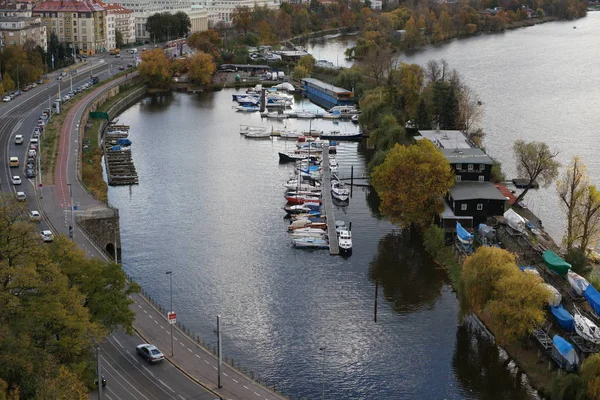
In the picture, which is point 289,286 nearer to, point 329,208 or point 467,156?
point 329,208

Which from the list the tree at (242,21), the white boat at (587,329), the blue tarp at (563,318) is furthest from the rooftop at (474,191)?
the tree at (242,21)

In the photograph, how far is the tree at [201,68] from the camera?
76562 millimetres

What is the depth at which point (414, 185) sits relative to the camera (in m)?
36.4

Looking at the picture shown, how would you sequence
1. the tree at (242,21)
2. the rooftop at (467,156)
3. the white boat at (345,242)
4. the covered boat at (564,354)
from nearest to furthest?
1. the covered boat at (564,354)
2. the white boat at (345,242)
3. the rooftop at (467,156)
4. the tree at (242,21)

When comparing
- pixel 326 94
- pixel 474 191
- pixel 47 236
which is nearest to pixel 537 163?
pixel 474 191

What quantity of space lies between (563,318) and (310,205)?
16.1 metres

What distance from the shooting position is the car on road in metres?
24.9

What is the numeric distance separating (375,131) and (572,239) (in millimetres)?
18692

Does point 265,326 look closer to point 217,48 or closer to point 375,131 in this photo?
point 375,131

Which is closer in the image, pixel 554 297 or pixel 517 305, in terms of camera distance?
pixel 517 305

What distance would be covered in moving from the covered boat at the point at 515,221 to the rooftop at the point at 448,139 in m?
7.08

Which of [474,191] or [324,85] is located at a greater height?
[324,85]

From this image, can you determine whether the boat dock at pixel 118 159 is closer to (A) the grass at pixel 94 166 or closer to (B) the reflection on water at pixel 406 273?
(A) the grass at pixel 94 166

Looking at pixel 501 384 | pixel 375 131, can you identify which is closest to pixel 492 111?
pixel 375 131
